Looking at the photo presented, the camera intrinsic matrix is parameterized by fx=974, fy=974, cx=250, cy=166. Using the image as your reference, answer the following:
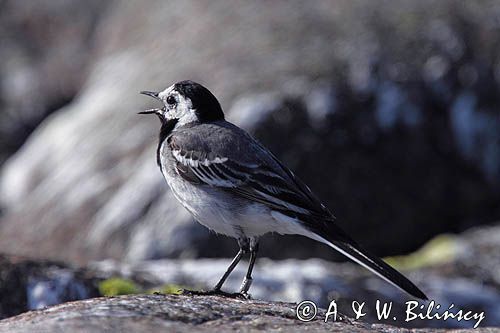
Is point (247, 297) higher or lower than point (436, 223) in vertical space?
lower

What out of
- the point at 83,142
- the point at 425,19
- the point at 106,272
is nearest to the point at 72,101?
the point at 83,142

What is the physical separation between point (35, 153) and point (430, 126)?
7.95 metres

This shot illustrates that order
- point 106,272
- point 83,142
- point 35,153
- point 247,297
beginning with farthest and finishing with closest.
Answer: point 35,153 → point 83,142 → point 106,272 → point 247,297

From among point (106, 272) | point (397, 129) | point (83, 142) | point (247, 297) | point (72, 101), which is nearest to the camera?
point (247, 297)

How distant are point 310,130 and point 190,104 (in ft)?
20.1

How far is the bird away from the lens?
9.31 m

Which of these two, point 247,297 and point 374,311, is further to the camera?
point 374,311

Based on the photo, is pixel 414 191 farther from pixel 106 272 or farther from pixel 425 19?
pixel 106 272

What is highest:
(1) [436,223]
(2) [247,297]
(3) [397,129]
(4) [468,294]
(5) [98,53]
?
(5) [98,53]

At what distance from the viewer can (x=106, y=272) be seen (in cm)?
1141

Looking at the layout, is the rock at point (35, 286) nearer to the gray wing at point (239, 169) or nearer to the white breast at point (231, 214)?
the white breast at point (231, 214)

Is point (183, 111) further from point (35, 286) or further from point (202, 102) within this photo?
point (35, 286)

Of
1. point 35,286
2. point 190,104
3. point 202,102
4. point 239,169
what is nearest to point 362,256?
point 239,169

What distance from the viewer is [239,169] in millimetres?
9812
